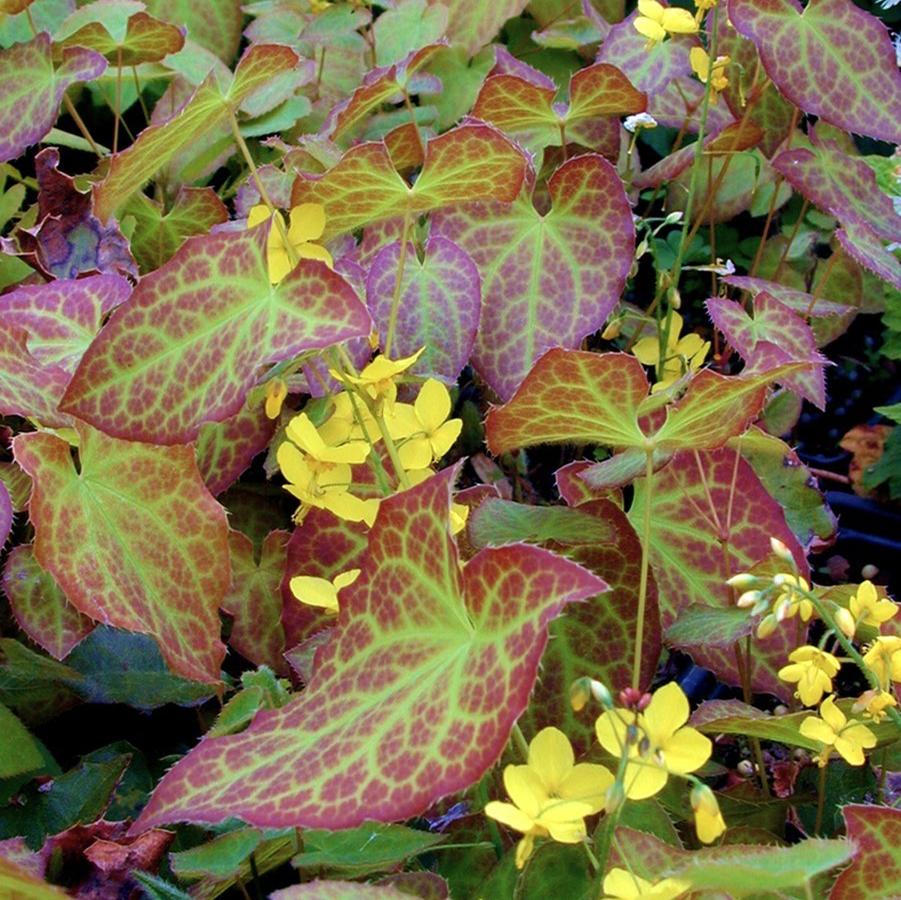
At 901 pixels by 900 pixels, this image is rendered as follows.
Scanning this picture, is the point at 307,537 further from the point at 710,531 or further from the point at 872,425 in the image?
the point at 872,425

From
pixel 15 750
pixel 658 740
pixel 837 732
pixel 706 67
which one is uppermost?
pixel 706 67

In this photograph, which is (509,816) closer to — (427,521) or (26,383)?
(427,521)

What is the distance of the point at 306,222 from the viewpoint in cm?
86

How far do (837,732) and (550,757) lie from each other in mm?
221

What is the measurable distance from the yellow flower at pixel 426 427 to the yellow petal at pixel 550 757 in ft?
0.90

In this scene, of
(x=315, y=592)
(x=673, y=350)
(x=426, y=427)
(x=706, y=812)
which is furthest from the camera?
(x=673, y=350)

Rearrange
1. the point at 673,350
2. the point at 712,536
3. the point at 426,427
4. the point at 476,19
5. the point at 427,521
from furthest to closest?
the point at 476,19 < the point at 673,350 < the point at 712,536 < the point at 426,427 < the point at 427,521

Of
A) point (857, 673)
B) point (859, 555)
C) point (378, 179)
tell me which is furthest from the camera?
point (859, 555)

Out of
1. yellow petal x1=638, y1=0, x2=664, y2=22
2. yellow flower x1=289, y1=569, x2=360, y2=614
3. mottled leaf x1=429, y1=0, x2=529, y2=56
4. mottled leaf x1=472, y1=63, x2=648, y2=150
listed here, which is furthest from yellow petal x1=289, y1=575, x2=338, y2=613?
mottled leaf x1=429, y1=0, x2=529, y2=56

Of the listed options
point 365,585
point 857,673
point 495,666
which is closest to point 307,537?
point 365,585

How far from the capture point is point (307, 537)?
94 cm

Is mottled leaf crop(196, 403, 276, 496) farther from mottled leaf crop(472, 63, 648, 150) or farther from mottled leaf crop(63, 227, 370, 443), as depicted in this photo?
mottled leaf crop(472, 63, 648, 150)

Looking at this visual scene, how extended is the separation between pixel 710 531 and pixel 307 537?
31 centimetres

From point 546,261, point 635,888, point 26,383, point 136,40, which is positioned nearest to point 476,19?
point 136,40
